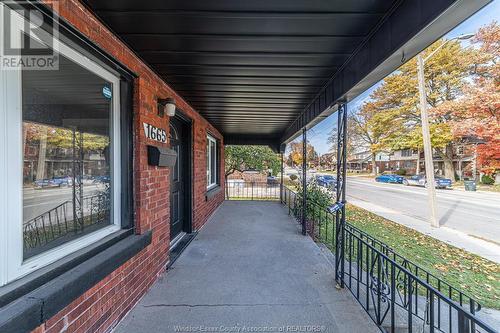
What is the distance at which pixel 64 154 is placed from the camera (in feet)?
5.32

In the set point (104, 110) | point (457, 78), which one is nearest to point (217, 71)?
point (104, 110)

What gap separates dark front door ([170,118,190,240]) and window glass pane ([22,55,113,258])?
1.82m

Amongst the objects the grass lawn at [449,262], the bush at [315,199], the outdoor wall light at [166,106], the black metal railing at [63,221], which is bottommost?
the grass lawn at [449,262]

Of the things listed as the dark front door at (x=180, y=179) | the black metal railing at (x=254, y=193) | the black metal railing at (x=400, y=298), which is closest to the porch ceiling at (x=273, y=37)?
the dark front door at (x=180, y=179)

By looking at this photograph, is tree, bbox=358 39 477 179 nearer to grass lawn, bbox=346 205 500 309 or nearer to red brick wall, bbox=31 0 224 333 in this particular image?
grass lawn, bbox=346 205 500 309

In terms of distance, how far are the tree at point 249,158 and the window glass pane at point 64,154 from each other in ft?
33.2

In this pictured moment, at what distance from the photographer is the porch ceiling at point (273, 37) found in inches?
56.9

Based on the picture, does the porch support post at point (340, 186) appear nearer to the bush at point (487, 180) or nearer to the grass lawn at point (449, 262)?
the grass lawn at point (449, 262)

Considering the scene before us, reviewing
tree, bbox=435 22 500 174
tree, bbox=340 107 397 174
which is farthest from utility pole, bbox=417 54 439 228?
tree, bbox=340 107 397 174

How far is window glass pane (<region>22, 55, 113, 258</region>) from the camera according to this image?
4.41 feet

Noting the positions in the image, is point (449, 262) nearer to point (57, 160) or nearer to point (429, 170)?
point (429, 170)

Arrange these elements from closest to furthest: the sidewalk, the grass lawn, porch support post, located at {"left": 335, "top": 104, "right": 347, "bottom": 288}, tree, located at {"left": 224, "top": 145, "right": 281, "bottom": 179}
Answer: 1. porch support post, located at {"left": 335, "top": 104, "right": 347, "bottom": 288}
2. the grass lawn
3. the sidewalk
4. tree, located at {"left": 224, "top": 145, "right": 281, "bottom": 179}

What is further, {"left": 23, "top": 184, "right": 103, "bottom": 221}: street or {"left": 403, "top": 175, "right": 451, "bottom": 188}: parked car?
{"left": 403, "top": 175, "right": 451, "bottom": 188}: parked car

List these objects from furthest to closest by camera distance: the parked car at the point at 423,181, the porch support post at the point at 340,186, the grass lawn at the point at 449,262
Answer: the parked car at the point at 423,181 < the grass lawn at the point at 449,262 < the porch support post at the point at 340,186
